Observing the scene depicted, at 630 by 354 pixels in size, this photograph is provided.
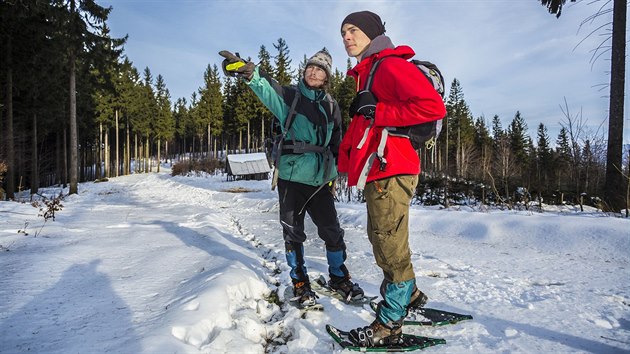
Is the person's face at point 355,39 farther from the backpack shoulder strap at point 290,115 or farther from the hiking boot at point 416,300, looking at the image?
the hiking boot at point 416,300

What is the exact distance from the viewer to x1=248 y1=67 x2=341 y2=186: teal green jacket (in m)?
3.02

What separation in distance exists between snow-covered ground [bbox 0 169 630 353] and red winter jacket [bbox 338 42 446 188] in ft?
4.23

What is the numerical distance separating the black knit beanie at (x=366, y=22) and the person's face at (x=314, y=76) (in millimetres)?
669

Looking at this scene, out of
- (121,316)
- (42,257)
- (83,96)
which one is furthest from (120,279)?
(83,96)

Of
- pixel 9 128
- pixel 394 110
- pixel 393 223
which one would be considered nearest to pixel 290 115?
pixel 394 110

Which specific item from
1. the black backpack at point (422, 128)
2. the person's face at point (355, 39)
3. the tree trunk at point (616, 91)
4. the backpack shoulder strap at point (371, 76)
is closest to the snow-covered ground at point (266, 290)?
the black backpack at point (422, 128)

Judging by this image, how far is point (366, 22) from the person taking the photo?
7.84 ft

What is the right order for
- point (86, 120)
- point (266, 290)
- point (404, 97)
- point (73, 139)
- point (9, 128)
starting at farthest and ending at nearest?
point (86, 120) → point (73, 139) → point (9, 128) → point (266, 290) → point (404, 97)

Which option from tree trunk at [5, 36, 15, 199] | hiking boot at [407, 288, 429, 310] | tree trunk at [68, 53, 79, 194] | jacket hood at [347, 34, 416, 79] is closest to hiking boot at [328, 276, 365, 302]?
hiking boot at [407, 288, 429, 310]

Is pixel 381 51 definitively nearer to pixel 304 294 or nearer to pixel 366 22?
pixel 366 22

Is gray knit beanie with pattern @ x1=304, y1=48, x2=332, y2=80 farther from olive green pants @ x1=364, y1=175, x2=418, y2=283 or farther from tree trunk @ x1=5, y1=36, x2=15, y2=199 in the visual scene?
tree trunk @ x1=5, y1=36, x2=15, y2=199

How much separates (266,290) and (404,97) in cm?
239

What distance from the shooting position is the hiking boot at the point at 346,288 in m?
2.95

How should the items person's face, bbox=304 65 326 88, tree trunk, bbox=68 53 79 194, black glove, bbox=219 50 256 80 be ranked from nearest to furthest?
black glove, bbox=219 50 256 80
person's face, bbox=304 65 326 88
tree trunk, bbox=68 53 79 194
